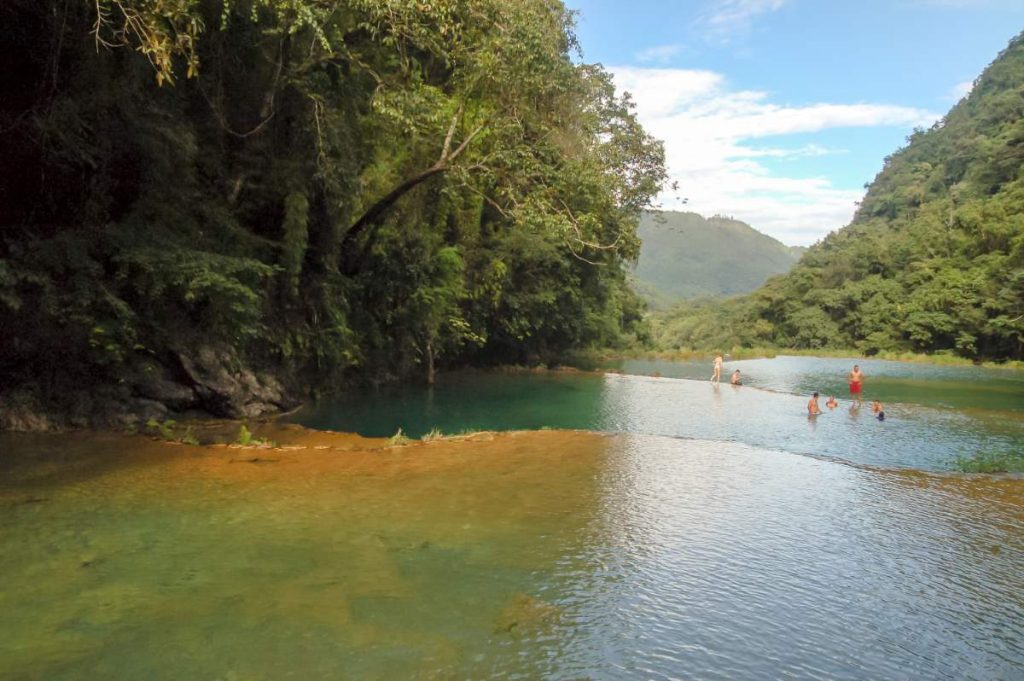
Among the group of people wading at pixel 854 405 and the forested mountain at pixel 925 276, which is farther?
the forested mountain at pixel 925 276

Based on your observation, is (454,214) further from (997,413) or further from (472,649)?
(472,649)

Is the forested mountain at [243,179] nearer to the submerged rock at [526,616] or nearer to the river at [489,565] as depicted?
the river at [489,565]

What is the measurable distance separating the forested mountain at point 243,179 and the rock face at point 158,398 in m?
0.05

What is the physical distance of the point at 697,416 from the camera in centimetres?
1797

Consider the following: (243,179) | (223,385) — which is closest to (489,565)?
(223,385)

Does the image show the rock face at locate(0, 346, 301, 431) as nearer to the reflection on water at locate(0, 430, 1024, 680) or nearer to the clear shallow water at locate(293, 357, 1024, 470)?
the reflection on water at locate(0, 430, 1024, 680)

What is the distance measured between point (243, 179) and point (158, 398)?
5342mm

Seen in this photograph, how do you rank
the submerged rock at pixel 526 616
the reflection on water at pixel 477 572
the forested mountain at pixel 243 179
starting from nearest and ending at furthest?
the reflection on water at pixel 477 572 < the submerged rock at pixel 526 616 < the forested mountain at pixel 243 179

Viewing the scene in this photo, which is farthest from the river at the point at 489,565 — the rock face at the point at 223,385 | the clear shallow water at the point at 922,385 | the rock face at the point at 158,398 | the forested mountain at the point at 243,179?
the clear shallow water at the point at 922,385

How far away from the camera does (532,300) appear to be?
1142 inches

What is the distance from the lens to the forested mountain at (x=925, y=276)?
4891cm

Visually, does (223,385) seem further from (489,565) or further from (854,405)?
(854,405)

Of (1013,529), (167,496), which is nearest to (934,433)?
(1013,529)

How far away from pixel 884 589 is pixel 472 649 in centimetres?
393
